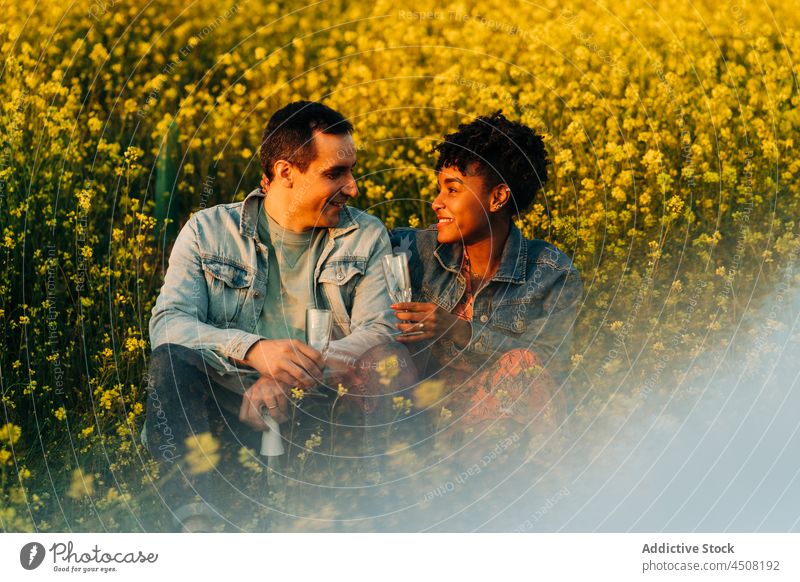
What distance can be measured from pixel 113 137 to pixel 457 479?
266 cm

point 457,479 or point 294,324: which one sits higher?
point 294,324

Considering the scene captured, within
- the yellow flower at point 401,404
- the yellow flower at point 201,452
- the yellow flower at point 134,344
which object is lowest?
the yellow flower at point 201,452

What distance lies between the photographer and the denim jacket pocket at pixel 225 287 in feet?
16.4

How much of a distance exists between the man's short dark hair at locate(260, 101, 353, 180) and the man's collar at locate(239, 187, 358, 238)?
0.56 ft

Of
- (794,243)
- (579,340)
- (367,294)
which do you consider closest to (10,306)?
(367,294)

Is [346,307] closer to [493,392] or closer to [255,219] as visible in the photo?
[255,219]

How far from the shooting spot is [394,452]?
513 centimetres

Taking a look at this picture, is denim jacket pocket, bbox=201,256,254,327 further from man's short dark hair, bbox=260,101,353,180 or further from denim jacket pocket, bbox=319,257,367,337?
man's short dark hair, bbox=260,101,353,180

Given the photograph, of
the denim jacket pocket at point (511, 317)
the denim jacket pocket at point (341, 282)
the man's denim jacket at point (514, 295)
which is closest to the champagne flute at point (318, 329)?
the denim jacket pocket at point (341, 282)

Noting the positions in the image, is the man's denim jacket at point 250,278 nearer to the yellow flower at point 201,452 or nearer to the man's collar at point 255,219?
the man's collar at point 255,219

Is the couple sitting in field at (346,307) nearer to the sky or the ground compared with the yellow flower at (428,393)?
nearer to the sky

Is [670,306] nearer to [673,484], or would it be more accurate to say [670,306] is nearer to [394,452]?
[673,484]

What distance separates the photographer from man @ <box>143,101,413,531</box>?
4.77 metres

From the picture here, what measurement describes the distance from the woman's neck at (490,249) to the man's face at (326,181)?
65 centimetres
